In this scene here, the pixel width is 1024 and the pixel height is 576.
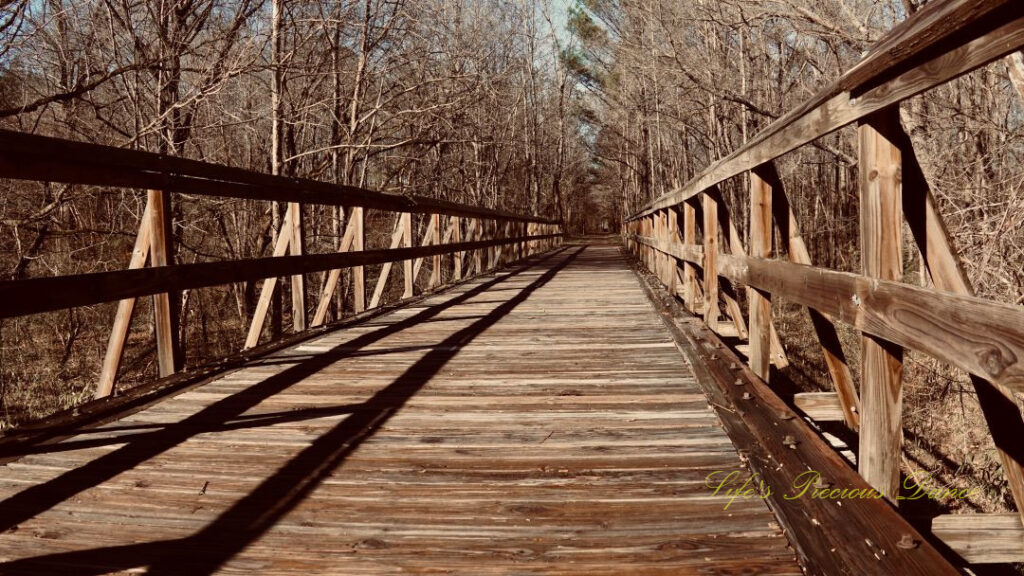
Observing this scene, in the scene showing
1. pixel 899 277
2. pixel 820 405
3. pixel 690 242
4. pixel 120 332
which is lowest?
pixel 820 405

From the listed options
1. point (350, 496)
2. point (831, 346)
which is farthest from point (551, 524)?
point (831, 346)

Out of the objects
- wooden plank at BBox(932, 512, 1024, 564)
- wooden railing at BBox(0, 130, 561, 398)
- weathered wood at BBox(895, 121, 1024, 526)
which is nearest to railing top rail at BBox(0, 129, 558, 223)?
wooden railing at BBox(0, 130, 561, 398)

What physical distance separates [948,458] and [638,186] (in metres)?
30.7

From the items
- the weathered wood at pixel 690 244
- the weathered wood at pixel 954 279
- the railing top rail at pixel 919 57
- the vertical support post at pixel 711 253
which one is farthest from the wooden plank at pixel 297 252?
the weathered wood at pixel 954 279

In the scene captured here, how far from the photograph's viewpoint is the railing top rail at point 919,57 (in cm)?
134

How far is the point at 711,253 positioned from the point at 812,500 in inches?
125

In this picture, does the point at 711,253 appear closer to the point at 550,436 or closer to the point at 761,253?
→ the point at 761,253

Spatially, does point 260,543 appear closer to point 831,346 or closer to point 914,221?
point 914,221

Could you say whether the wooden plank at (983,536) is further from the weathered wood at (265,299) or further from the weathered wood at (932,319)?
the weathered wood at (265,299)

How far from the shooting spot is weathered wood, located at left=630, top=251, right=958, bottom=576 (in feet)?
5.18

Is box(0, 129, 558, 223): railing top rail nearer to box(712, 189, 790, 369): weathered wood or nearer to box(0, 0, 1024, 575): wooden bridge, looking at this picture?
box(0, 0, 1024, 575): wooden bridge

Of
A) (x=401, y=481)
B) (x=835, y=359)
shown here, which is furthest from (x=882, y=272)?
(x=401, y=481)

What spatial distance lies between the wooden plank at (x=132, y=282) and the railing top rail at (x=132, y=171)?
0.42 meters

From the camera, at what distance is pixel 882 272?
192 cm
